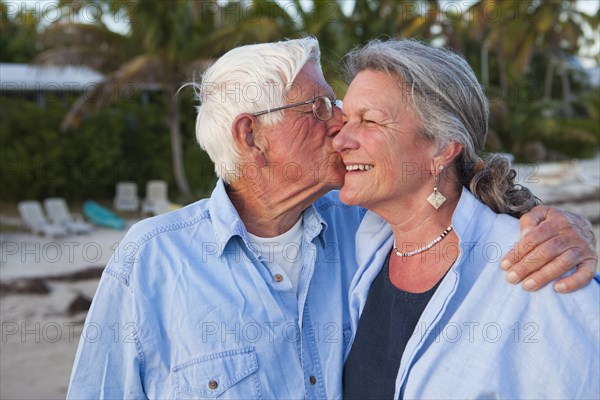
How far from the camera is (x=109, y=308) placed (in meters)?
2.19

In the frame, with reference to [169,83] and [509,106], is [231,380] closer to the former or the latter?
[169,83]

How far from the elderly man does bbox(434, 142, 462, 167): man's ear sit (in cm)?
41

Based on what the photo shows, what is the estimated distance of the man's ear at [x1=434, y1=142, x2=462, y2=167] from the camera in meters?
2.21

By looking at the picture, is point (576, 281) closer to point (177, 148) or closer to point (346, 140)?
point (346, 140)

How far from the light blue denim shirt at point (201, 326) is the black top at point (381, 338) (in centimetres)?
7

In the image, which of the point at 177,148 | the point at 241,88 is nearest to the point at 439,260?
the point at 241,88

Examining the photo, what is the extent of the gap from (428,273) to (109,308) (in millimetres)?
1059

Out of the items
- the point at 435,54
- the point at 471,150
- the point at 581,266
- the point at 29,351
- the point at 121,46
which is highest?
the point at 121,46

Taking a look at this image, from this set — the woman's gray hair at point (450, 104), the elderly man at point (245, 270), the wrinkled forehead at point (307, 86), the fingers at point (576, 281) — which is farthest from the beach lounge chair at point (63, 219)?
the fingers at point (576, 281)

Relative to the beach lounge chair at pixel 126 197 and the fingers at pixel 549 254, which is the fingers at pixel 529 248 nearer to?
the fingers at pixel 549 254

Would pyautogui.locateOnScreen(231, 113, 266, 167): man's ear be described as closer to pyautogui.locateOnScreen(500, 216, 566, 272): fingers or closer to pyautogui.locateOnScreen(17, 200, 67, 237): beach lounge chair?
pyautogui.locateOnScreen(500, 216, 566, 272): fingers

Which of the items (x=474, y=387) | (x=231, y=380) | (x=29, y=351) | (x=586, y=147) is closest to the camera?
(x=474, y=387)

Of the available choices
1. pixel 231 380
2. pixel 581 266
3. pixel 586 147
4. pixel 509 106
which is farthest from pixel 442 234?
pixel 586 147

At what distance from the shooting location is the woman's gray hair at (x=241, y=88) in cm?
237
